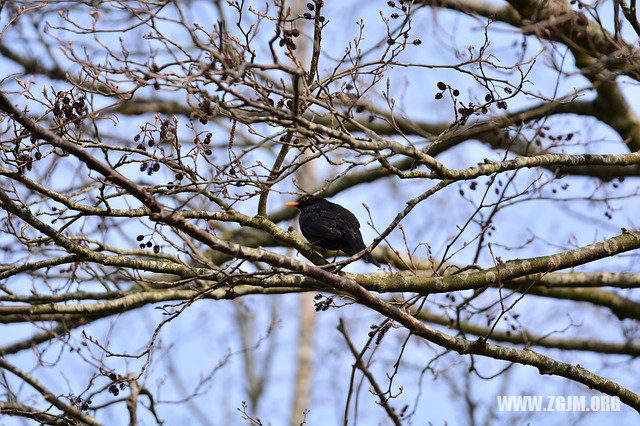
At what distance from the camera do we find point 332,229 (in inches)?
199

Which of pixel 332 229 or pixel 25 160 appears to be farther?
pixel 332 229

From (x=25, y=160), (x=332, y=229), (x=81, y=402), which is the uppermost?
(x=332, y=229)

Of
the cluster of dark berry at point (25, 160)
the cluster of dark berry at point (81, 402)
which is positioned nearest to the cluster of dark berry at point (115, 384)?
the cluster of dark berry at point (81, 402)

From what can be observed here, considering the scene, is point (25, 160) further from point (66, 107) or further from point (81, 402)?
point (81, 402)

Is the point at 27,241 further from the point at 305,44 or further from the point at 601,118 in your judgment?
the point at 305,44

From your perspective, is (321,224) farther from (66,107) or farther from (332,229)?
(66,107)

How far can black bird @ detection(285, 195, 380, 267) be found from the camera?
16.6ft

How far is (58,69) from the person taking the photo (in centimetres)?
778

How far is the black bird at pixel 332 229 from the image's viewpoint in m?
5.06

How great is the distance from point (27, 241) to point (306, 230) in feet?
6.79

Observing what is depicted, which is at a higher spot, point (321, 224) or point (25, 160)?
point (321, 224)

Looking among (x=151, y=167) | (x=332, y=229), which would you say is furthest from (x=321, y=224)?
(x=151, y=167)

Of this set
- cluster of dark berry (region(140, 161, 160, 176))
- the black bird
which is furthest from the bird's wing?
cluster of dark berry (region(140, 161, 160, 176))

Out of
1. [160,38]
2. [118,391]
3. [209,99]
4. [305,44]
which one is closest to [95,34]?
[160,38]
